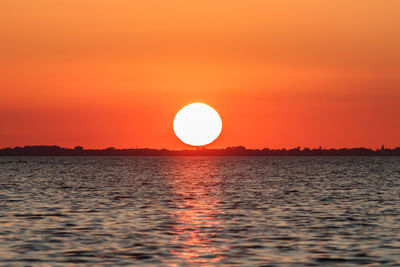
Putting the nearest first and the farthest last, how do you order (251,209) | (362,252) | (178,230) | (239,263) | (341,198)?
(239,263) < (362,252) < (178,230) < (251,209) < (341,198)

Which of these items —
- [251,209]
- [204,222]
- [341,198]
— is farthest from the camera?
[341,198]

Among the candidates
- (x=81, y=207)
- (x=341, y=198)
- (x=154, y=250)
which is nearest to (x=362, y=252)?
(x=154, y=250)

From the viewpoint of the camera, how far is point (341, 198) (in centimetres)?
5984

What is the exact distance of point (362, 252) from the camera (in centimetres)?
2861

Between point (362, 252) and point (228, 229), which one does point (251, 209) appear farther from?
point (362, 252)

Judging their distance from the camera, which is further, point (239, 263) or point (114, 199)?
point (114, 199)

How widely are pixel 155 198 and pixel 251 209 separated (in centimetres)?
1417

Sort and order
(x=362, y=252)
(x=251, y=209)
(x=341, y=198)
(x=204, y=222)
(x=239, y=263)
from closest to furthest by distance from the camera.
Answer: (x=239, y=263) → (x=362, y=252) → (x=204, y=222) → (x=251, y=209) → (x=341, y=198)

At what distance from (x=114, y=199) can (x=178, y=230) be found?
77.0 feet

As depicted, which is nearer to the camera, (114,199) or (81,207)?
(81,207)

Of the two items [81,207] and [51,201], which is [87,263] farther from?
[51,201]

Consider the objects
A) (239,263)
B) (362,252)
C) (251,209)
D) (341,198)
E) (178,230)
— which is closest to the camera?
(239,263)

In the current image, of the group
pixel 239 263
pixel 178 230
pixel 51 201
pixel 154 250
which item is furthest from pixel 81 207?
pixel 239 263

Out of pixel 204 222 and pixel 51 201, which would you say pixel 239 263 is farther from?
pixel 51 201
